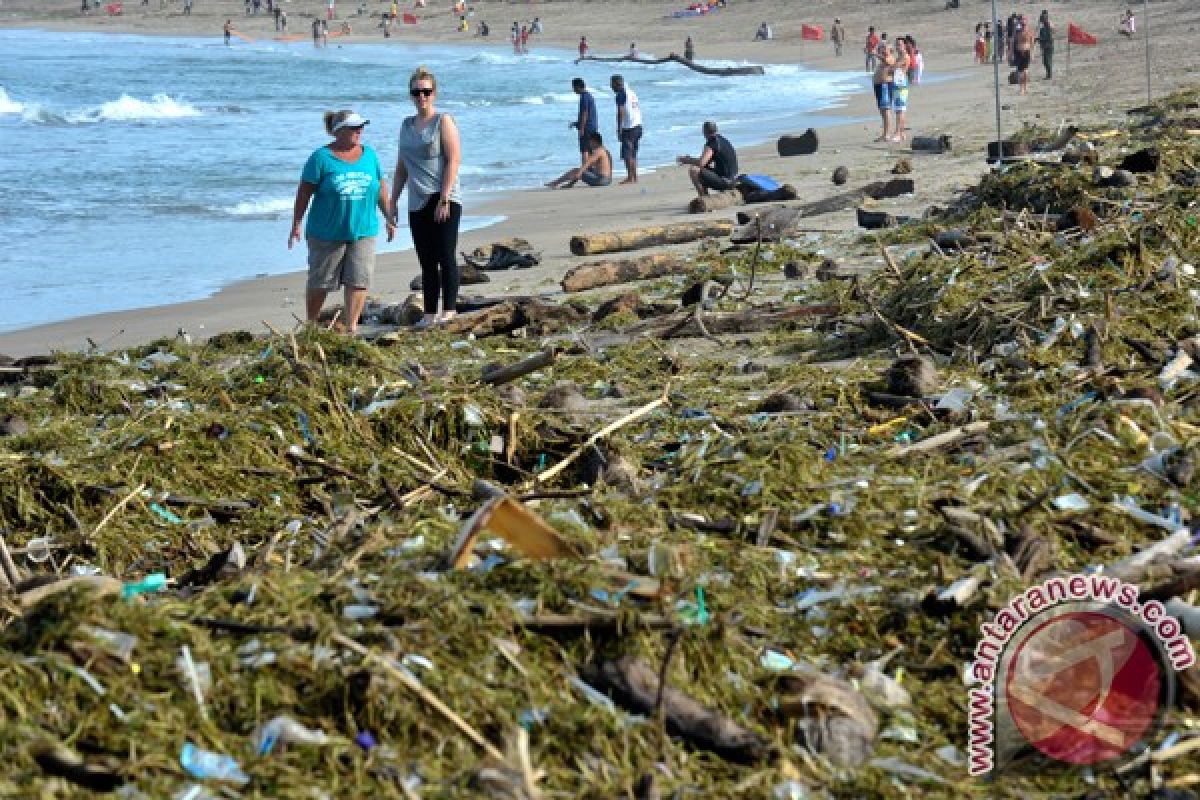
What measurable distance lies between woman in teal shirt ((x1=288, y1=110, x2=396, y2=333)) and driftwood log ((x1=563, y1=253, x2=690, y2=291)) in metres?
1.96

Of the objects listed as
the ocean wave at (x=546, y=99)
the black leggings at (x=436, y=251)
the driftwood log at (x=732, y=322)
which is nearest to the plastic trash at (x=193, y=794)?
the driftwood log at (x=732, y=322)

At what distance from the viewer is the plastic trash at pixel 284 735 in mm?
3582

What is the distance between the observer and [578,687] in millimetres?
3854

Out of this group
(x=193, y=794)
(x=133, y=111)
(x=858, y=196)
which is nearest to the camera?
(x=193, y=794)

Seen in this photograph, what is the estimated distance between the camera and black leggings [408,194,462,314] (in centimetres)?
1043

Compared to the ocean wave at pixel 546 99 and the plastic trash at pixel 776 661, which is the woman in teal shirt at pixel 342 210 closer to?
the plastic trash at pixel 776 661

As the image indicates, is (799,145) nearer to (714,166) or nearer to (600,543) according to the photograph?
(714,166)

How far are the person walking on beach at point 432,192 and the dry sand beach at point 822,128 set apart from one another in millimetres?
1769

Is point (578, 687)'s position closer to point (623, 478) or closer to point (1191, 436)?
point (623, 478)

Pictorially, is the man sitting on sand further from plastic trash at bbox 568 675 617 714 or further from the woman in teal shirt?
plastic trash at bbox 568 675 617 714

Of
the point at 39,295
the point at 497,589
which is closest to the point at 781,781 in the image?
the point at 497,589

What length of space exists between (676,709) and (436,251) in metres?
7.02

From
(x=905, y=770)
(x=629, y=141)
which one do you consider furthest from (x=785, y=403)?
(x=629, y=141)

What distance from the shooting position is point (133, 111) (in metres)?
38.7
